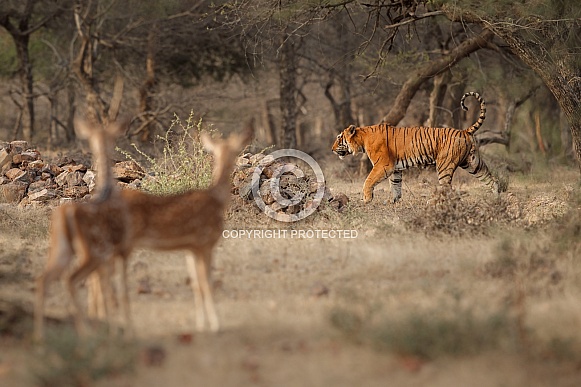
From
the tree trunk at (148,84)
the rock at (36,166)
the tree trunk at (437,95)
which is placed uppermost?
the tree trunk at (148,84)

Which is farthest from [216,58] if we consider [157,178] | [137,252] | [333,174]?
[137,252]

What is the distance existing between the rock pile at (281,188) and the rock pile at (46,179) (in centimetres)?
179

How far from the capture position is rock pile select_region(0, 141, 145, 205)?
13469 mm

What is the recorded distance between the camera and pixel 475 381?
18.3 feet

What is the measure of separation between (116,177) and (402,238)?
5.61 metres

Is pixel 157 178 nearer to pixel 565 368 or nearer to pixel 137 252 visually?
pixel 137 252

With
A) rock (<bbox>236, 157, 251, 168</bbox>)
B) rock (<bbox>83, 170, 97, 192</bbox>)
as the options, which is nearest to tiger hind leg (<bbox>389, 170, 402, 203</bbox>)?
rock (<bbox>236, 157, 251, 168</bbox>)

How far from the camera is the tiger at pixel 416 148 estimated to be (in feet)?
44.8

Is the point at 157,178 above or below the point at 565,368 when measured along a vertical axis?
above

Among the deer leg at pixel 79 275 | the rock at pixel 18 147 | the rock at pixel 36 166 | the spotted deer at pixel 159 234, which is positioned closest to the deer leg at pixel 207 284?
the spotted deer at pixel 159 234

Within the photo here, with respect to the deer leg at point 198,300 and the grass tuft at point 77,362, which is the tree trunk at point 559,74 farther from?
the grass tuft at point 77,362

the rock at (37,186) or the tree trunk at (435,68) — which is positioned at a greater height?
the tree trunk at (435,68)

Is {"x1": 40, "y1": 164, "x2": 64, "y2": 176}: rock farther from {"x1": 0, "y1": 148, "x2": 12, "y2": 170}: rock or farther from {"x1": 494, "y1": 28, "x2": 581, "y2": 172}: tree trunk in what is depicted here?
{"x1": 494, "y1": 28, "x2": 581, "y2": 172}: tree trunk

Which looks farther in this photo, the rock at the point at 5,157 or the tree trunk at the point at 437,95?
the tree trunk at the point at 437,95
